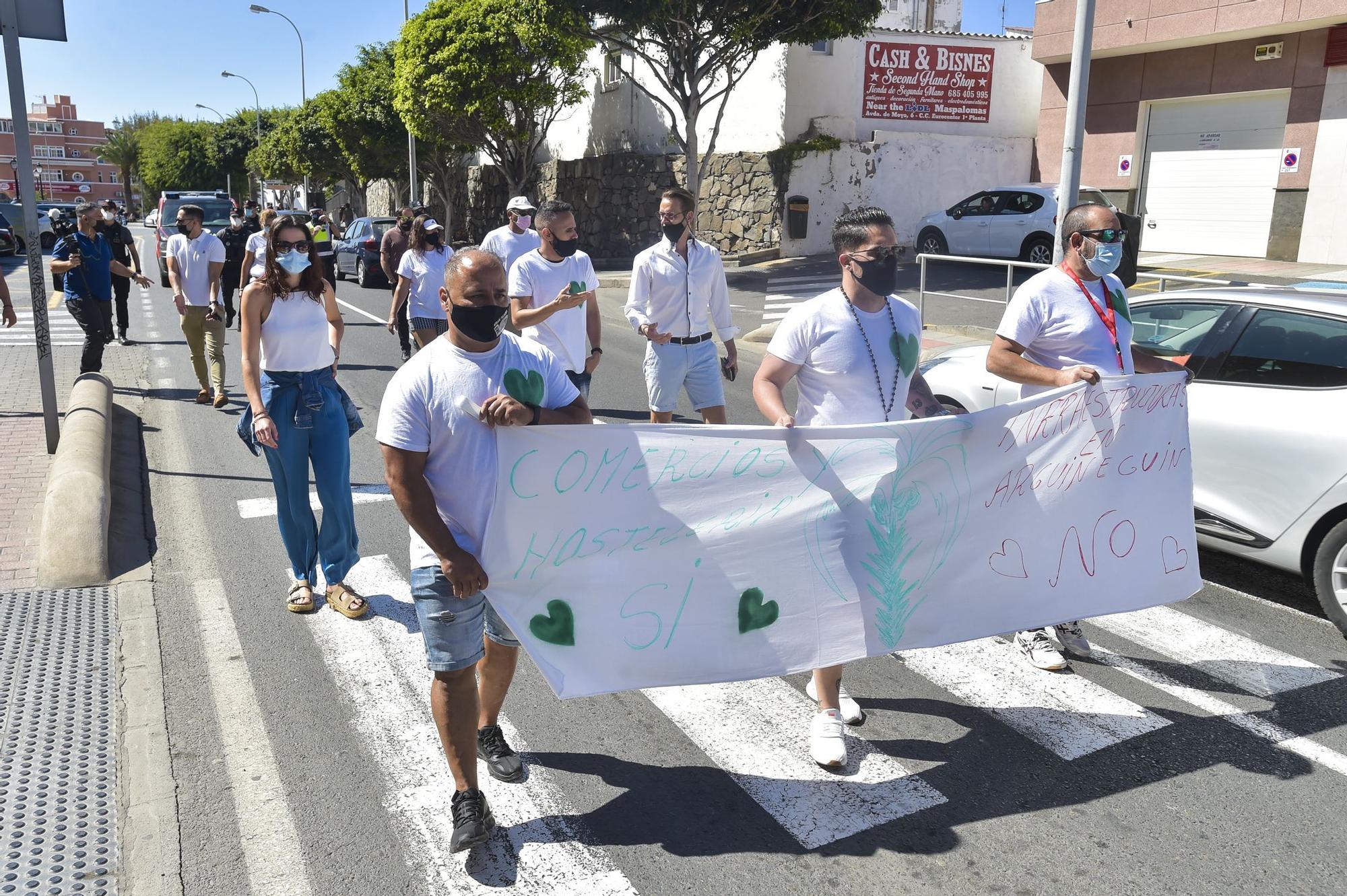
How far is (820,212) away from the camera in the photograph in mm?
27062

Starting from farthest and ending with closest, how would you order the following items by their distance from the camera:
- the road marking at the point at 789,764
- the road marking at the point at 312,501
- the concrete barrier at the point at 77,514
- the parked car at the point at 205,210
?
the parked car at the point at 205,210 → the road marking at the point at 312,501 → the concrete barrier at the point at 77,514 → the road marking at the point at 789,764

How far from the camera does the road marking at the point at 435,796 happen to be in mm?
3277

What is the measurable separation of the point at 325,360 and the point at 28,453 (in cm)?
428

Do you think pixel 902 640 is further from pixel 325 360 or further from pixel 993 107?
pixel 993 107

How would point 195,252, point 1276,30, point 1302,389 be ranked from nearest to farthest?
point 1302,389, point 195,252, point 1276,30

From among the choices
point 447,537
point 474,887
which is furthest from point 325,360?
point 474,887

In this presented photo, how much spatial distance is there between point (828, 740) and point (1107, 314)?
7.03 ft

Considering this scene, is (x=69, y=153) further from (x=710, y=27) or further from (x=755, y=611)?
(x=755, y=611)

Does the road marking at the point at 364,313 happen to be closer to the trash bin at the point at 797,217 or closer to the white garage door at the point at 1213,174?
the trash bin at the point at 797,217

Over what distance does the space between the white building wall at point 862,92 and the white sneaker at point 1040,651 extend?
2343 cm

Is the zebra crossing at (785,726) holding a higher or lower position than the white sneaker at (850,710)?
lower

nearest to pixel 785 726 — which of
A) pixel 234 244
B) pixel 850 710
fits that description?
pixel 850 710

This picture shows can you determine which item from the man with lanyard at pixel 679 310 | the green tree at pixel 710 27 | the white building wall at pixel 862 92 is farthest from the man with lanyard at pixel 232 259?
the white building wall at pixel 862 92

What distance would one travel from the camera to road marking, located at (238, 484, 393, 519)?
7176 mm
